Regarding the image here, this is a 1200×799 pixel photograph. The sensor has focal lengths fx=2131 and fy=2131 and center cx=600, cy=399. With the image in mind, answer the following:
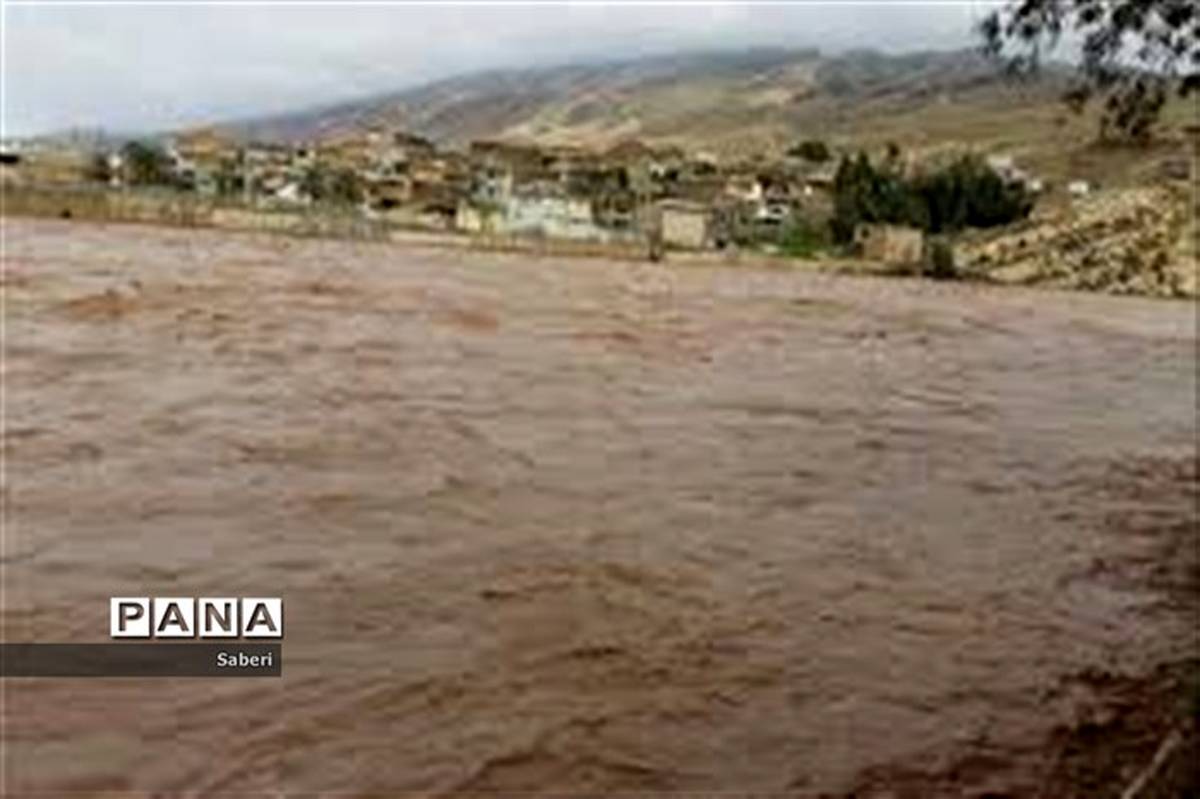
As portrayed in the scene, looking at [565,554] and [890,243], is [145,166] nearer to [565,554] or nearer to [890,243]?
[890,243]

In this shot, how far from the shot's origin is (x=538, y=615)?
16.3 m

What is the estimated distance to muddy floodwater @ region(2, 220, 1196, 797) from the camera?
40.9ft

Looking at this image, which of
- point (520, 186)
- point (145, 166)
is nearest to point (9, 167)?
point (145, 166)

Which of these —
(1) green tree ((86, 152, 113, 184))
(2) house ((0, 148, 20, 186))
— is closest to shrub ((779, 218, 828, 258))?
(1) green tree ((86, 152, 113, 184))

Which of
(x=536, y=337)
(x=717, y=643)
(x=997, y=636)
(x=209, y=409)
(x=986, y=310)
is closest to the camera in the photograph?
(x=717, y=643)

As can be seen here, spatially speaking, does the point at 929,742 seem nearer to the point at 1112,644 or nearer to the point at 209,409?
the point at 1112,644

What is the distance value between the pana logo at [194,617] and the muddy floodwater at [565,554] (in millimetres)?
196

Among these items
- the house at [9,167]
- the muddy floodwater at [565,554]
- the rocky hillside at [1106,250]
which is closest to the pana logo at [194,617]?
the muddy floodwater at [565,554]

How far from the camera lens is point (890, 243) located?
4560 inches

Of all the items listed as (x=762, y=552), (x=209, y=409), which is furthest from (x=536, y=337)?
(x=762, y=552)

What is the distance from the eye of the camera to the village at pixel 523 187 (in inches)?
4993

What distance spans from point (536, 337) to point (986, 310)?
1554 inches

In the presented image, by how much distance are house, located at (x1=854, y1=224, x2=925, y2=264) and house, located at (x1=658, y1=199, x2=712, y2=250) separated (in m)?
10.1

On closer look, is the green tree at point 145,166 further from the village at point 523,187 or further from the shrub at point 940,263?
the shrub at point 940,263
